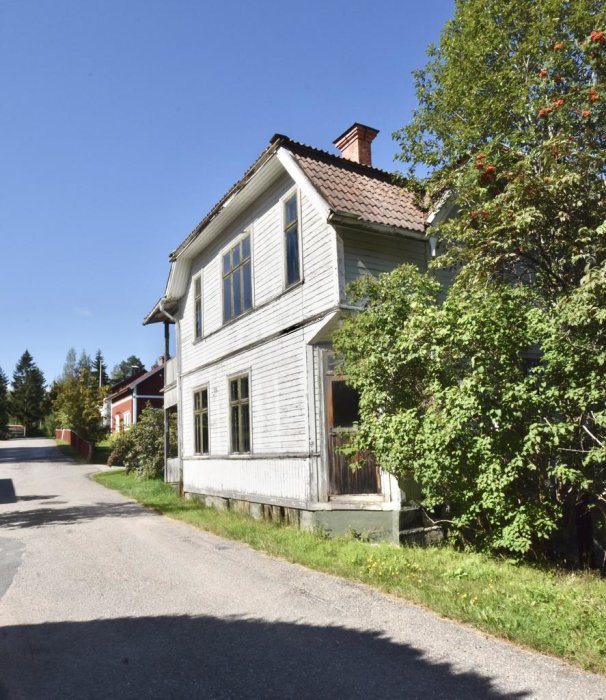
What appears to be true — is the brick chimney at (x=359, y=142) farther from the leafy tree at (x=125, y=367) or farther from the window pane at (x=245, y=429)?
the leafy tree at (x=125, y=367)

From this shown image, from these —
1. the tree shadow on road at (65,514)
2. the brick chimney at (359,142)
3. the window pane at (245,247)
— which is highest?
the brick chimney at (359,142)

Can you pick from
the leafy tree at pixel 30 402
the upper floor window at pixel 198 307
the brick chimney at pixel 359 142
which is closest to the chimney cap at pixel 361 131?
the brick chimney at pixel 359 142

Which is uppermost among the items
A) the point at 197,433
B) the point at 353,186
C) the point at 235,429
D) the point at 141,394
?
the point at 353,186

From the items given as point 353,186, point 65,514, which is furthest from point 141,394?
point 353,186

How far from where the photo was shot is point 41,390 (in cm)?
8531

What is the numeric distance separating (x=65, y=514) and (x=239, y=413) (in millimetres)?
5236

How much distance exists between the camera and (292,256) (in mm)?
11719

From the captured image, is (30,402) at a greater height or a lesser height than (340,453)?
greater

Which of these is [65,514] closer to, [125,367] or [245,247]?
[245,247]

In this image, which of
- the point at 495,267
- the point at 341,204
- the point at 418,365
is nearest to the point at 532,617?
the point at 418,365

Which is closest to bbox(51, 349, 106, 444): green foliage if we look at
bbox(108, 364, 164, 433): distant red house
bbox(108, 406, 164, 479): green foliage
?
bbox(108, 364, 164, 433): distant red house

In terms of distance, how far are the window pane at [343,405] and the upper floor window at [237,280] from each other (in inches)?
150

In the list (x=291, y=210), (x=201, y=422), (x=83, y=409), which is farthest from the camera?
(x=83, y=409)

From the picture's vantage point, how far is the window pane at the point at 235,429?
13695 mm
